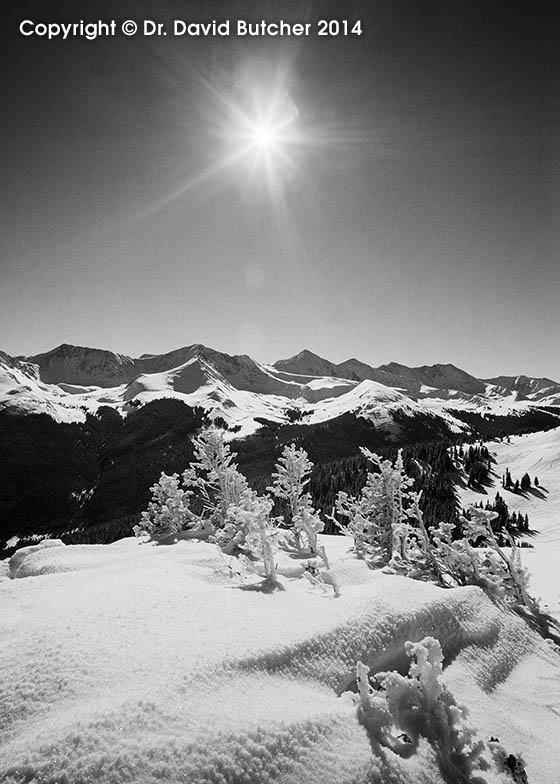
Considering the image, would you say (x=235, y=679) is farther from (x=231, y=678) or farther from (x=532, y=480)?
(x=532, y=480)

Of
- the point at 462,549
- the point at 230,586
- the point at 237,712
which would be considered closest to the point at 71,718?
the point at 237,712

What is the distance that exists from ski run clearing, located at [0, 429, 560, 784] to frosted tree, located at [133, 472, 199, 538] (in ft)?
51.3

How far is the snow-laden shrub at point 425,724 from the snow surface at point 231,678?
0.52 ft

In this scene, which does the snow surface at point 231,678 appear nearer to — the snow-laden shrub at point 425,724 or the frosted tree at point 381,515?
the snow-laden shrub at point 425,724

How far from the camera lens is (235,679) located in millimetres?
4566

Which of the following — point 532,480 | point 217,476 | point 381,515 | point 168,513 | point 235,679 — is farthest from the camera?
point 532,480

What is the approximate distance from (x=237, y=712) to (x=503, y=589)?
8.50 m

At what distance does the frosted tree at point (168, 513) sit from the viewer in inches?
965

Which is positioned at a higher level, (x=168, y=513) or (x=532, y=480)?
(x=168, y=513)

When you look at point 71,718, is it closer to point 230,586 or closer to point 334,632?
point 334,632

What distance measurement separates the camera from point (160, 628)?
223 inches

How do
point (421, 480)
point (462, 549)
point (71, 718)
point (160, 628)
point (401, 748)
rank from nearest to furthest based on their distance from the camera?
point (71, 718), point (401, 748), point (160, 628), point (462, 549), point (421, 480)

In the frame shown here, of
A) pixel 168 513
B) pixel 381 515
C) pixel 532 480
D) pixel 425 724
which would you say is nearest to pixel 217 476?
pixel 168 513

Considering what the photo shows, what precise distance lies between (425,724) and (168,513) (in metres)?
22.2
